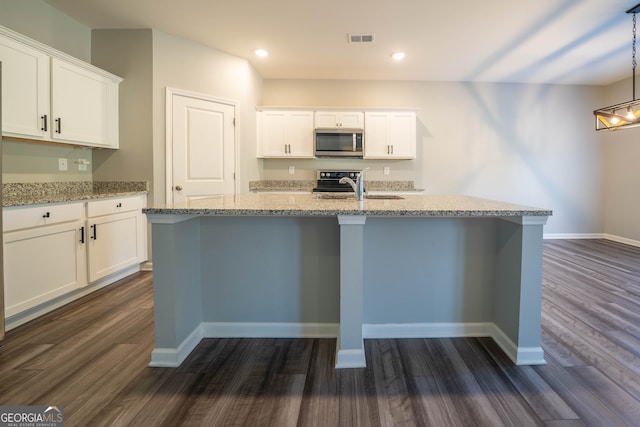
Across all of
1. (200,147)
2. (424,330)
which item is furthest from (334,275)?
(200,147)

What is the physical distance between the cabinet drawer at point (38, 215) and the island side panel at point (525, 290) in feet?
10.4

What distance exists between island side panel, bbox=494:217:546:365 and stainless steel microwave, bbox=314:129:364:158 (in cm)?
304

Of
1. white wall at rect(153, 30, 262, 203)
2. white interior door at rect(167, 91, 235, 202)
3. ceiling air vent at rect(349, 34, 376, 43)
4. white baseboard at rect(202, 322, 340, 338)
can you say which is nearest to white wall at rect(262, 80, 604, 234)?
white wall at rect(153, 30, 262, 203)

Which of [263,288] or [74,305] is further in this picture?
[74,305]

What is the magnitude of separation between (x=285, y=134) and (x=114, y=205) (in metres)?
2.47

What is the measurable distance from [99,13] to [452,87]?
15.4 feet

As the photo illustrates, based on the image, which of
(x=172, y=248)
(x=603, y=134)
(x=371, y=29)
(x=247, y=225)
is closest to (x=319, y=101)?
(x=371, y=29)

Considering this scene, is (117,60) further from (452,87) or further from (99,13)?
(452,87)

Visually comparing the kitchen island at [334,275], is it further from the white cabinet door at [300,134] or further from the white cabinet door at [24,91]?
the white cabinet door at [300,134]

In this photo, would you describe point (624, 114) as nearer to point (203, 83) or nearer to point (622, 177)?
point (622, 177)

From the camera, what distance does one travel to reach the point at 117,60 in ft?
11.3

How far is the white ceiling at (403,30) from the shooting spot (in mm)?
2947

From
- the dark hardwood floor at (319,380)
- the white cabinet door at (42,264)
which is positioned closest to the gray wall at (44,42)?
the white cabinet door at (42,264)

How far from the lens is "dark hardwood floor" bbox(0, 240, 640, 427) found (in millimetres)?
1402
